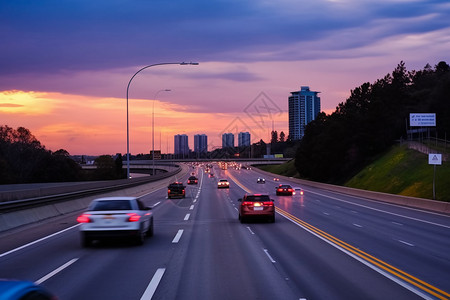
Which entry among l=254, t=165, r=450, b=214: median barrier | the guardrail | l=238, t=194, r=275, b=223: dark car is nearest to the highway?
the guardrail

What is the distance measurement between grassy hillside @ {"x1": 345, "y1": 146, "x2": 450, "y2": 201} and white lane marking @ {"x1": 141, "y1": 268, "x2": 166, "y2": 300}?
3670cm

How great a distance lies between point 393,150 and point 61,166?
228 feet

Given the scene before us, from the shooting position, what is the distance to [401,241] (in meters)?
17.5

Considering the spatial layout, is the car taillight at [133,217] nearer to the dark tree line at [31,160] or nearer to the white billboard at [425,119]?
the white billboard at [425,119]

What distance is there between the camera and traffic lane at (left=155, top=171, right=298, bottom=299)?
9289 millimetres

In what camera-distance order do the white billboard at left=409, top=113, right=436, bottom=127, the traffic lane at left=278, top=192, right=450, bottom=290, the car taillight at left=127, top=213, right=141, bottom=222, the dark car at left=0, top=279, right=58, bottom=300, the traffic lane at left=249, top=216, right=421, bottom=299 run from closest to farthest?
the dark car at left=0, top=279, right=58, bottom=300
the traffic lane at left=249, top=216, right=421, bottom=299
the traffic lane at left=278, top=192, right=450, bottom=290
the car taillight at left=127, top=213, right=141, bottom=222
the white billboard at left=409, top=113, right=436, bottom=127

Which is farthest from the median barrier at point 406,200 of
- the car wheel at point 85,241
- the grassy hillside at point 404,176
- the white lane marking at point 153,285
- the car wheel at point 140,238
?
the white lane marking at point 153,285

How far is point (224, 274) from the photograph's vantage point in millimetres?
11211

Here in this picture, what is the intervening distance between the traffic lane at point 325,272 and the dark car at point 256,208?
5.77m

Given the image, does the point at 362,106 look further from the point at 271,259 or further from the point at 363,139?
the point at 271,259

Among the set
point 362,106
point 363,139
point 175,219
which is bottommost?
point 175,219

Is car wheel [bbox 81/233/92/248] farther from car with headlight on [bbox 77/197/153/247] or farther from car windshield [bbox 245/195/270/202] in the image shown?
car windshield [bbox 245/195/270/202]

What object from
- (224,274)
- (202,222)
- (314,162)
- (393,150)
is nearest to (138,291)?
(224,274)

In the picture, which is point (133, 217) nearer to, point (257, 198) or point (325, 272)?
point (325, 272)
